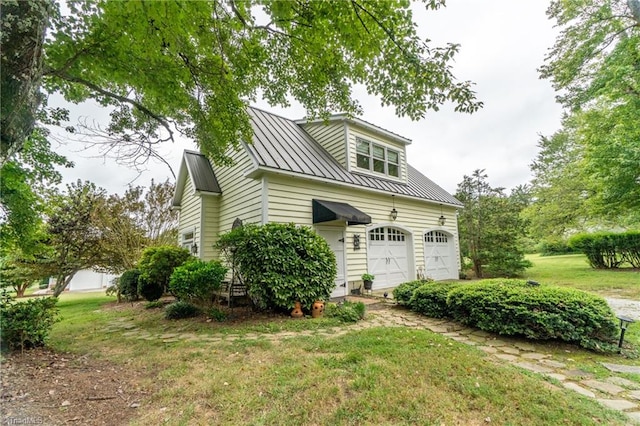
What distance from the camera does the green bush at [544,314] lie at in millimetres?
3854

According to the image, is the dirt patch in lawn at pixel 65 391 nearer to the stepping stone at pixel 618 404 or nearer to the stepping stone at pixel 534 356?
the stepping stone at pixel 618 404

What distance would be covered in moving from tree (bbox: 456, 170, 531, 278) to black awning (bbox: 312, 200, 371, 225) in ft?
28.5

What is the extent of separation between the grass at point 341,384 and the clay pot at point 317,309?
4.44 feet

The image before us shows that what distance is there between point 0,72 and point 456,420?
186 inches

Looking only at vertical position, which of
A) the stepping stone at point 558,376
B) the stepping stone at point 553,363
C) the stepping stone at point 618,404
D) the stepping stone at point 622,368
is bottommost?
the stepping stone at point 622,368

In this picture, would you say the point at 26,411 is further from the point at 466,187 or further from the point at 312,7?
the point at 466,187

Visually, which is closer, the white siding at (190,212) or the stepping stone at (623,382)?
the stepping stone at (623,382)

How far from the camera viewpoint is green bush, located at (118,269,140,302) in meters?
9.34

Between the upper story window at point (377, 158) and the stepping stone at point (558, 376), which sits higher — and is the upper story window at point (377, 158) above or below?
above

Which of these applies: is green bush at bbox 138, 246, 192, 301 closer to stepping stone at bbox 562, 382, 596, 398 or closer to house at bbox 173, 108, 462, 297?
house at bbox 173, 108, 462, 297

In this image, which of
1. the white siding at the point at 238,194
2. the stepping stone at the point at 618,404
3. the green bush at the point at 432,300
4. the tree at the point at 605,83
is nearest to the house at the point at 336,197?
the white siding at the point at 238,194

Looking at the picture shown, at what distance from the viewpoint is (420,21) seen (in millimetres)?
3584

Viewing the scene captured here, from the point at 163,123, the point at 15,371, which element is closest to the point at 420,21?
the point at 163,123

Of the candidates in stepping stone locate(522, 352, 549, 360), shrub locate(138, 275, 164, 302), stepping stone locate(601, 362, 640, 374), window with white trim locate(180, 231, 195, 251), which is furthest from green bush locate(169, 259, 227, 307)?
stepping stone locate(601, 362, 640, 374)
